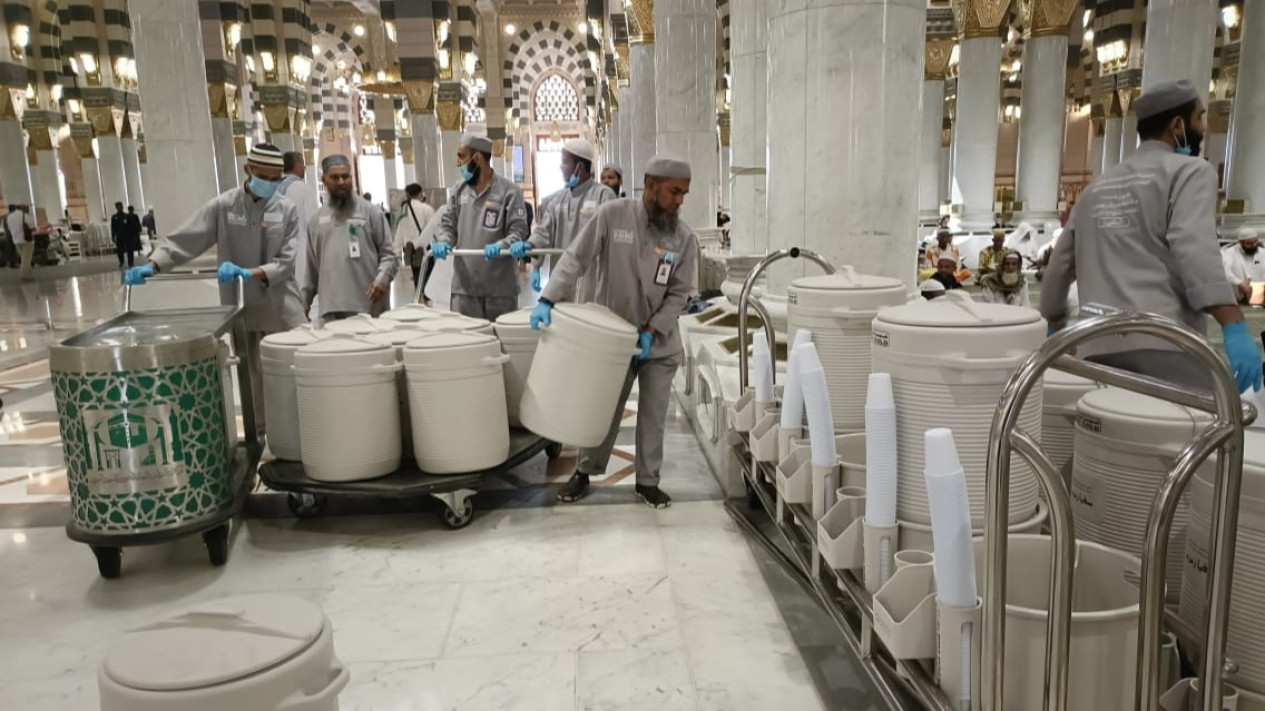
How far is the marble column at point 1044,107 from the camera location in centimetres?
1565

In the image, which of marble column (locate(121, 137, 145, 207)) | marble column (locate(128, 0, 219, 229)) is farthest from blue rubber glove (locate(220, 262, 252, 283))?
marble column (locate(121, 137, 145, 207))

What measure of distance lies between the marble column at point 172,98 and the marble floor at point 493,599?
4.90 meters

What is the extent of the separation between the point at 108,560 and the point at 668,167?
9.76ft

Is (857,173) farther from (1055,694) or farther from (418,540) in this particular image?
(1055,694)

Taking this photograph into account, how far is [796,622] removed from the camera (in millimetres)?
3143

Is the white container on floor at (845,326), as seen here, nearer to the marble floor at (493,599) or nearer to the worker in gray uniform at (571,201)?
the marble floor at (493,599)

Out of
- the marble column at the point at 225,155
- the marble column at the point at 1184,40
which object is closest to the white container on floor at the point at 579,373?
the marble column at the point at 1184,40

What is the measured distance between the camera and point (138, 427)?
3309 mm

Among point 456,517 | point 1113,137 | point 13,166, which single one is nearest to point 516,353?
point 456,517

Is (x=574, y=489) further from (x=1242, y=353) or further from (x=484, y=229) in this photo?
(x=1242, y=353)

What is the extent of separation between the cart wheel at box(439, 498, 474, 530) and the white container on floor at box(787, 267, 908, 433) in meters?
1.89

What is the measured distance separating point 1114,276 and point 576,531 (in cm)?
248

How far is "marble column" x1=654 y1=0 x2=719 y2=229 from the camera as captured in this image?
11.2 metres

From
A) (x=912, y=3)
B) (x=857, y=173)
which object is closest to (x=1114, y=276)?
(x=857, y=173)
